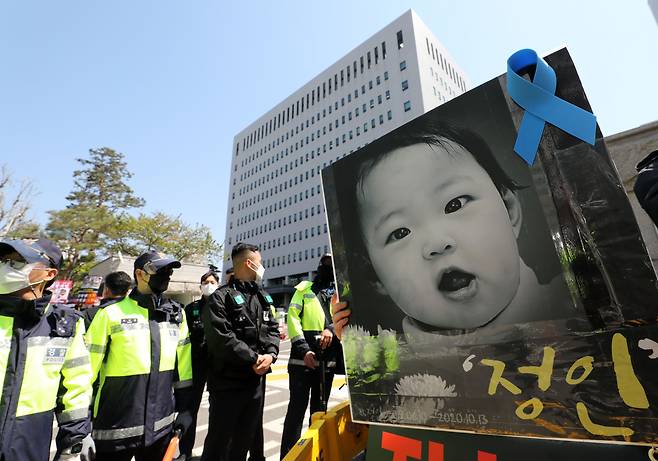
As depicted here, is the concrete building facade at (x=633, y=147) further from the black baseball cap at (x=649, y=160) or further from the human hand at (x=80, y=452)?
the human hand at (x=80, y=452)

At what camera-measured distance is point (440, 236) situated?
4.35 feet

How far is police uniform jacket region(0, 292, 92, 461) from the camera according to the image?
5.88 feet

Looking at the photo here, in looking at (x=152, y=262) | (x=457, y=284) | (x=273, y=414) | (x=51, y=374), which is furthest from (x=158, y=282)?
(x=273, y=414)

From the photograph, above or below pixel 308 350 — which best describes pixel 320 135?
above

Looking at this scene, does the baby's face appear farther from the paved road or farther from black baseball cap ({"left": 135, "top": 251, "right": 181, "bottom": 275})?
black baseball cap ({"left": 135, "top": 251, "right": 181, "bottom": 275})

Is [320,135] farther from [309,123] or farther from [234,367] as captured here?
[234,367]

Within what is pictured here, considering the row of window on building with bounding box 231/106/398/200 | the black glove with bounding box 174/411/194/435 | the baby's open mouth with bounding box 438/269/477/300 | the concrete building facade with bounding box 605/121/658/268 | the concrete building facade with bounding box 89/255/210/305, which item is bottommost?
the black glove with bounding box 174/411/194/435

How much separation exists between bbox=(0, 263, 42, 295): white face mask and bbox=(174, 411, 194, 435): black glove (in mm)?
1457

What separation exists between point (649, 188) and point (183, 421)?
10.3ft

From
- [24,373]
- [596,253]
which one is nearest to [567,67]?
[596,253]

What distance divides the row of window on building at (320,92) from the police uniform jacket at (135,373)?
46.4 meters

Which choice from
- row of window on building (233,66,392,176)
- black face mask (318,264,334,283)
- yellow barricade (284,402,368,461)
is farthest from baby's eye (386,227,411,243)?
row of window on building (233,66,392,176)

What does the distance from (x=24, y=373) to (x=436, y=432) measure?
2.34 m

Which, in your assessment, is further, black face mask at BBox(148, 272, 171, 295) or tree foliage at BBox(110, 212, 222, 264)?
tree foliage at BBox(110, 212, 222, 264)
